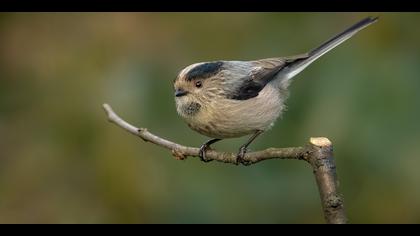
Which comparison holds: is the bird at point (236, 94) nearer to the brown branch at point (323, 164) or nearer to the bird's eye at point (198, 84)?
the bird's eye at point (198, 84)

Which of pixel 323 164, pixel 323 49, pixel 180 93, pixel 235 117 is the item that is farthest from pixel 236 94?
pixel 323 164

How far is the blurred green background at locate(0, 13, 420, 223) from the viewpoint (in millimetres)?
4484

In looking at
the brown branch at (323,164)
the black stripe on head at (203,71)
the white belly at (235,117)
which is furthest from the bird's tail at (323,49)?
the brown branch at (323,164)

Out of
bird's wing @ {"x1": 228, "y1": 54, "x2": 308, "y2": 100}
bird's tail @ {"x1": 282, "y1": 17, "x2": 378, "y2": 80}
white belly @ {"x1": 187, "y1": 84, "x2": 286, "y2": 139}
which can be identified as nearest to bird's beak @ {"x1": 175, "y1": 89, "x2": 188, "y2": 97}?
white belly @ {"x1": 187, "y1": 84, "x2": 286, "y2": 139}

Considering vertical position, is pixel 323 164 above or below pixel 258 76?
below

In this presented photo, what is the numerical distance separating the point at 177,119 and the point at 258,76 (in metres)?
0.73

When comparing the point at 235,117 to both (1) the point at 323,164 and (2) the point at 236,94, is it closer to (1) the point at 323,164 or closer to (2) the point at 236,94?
(2) the point at 236,94

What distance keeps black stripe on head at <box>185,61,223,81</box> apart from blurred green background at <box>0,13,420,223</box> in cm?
52

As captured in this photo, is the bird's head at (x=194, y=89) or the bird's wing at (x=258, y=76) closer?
the bird's head at (x=194, y=89)

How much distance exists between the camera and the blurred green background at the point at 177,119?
4484mm

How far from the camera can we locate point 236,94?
4.38 metres

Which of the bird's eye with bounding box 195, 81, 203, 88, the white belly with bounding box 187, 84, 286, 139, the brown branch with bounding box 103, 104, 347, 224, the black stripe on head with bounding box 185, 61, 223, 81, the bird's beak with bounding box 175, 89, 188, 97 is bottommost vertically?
the brown branch with bounding box 103, 104, 347, 224

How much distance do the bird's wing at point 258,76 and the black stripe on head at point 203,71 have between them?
0.17m

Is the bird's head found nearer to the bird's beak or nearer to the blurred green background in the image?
the bird's beak
